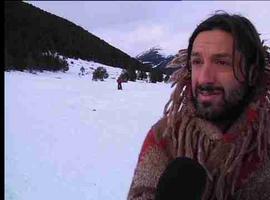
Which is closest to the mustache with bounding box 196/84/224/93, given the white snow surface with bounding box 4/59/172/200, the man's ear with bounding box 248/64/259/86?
the man's ear with bounding box 248/64/259/86

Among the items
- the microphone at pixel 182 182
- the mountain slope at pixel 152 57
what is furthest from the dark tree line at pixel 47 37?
the microphone at pixel 182 182

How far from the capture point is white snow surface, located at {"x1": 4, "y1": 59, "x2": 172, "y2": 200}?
3121 millimetres

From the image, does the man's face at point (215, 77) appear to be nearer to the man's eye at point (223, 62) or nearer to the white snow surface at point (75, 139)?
the man's eye at point (223, 62)

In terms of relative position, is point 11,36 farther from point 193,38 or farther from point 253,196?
point 253,196

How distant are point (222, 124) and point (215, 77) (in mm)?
141

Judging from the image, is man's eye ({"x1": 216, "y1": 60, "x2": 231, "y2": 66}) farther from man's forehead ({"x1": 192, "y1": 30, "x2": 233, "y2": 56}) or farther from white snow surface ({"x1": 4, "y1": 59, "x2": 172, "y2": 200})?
white snow surface ({"x1": 4, "y1": 59, "x2": 172, "y2": 200})

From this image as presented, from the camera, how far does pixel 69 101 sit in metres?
5.00

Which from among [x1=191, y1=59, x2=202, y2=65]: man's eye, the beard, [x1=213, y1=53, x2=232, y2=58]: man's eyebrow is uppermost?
[x1=213, y1=53, x2=232, y2=58]: man's eyebrow

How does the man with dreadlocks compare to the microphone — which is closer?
the microphone

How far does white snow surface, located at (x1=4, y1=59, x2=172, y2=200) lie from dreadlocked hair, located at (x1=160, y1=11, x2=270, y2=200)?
664 mm

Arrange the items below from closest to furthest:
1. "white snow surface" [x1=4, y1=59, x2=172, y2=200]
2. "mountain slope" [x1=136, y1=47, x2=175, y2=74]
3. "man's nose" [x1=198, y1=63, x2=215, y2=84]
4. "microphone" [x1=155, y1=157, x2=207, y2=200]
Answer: "microphone" [x1=155, y1=157, x2=207, y2=200] → "man's nose" [x1=198, y1=63, x2=215, y2=84] → "mountain slope" [x1=136, y1=47, x2=175, y2=74] → "white snow surface" [x1=4, y1=59, x2=172, y2=200]

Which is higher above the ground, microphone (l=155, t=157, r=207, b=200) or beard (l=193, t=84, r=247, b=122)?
beard (l=193, t=84, r=247, b=122)

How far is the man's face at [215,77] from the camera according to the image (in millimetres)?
1260

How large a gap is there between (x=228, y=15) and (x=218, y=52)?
5.4 inches
